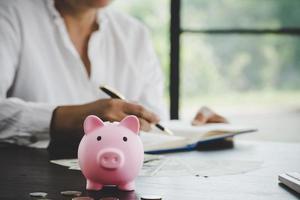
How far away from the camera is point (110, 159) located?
0.87 meters

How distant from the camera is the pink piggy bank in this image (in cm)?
87

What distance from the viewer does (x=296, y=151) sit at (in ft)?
4.67

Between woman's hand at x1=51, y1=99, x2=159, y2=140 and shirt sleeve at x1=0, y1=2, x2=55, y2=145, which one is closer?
woman's hand at x1=51, y1=99, x2=159, y2=140

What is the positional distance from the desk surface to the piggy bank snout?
5 cm

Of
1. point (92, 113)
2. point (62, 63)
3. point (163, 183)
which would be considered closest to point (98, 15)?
point (62, 63)

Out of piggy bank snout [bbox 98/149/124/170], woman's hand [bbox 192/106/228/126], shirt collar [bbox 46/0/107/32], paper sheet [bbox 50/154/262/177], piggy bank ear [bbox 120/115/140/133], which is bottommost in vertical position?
paper sheet [bbox 50/154/262/177]

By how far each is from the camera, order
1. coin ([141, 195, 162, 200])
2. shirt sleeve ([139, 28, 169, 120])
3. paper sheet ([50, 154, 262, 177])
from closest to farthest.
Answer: coin ([141, 195, 162, 200]), paper sheet ([50, 154, 262, 177]), shirt sleeve ([139, 28, 169, 120])

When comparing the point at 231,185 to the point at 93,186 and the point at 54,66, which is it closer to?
the point at 93,186

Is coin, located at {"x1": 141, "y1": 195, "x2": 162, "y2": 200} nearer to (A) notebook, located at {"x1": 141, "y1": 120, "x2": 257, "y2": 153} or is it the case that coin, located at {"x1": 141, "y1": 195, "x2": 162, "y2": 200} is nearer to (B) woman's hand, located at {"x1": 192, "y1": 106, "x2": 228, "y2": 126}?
(A) notebook, located at {"x1": 141, "y1": 120, "x2": 257, "y2": 153}

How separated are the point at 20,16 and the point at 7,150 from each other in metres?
0.55

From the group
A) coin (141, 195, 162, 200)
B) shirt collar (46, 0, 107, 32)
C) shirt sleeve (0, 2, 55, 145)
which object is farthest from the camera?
shirt collar (46, 0, 107, 32)

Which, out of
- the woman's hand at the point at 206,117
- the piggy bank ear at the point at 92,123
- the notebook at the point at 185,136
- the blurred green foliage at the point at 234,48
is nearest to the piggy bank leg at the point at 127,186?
the piggy bank ear at the point at 92,123

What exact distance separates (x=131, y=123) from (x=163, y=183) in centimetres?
14

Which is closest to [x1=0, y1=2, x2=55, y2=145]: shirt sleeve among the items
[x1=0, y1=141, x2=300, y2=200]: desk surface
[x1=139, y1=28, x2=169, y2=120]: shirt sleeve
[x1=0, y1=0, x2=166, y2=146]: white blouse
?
[x1=0, y1=0, x2=166, y2=146]: white blouse
